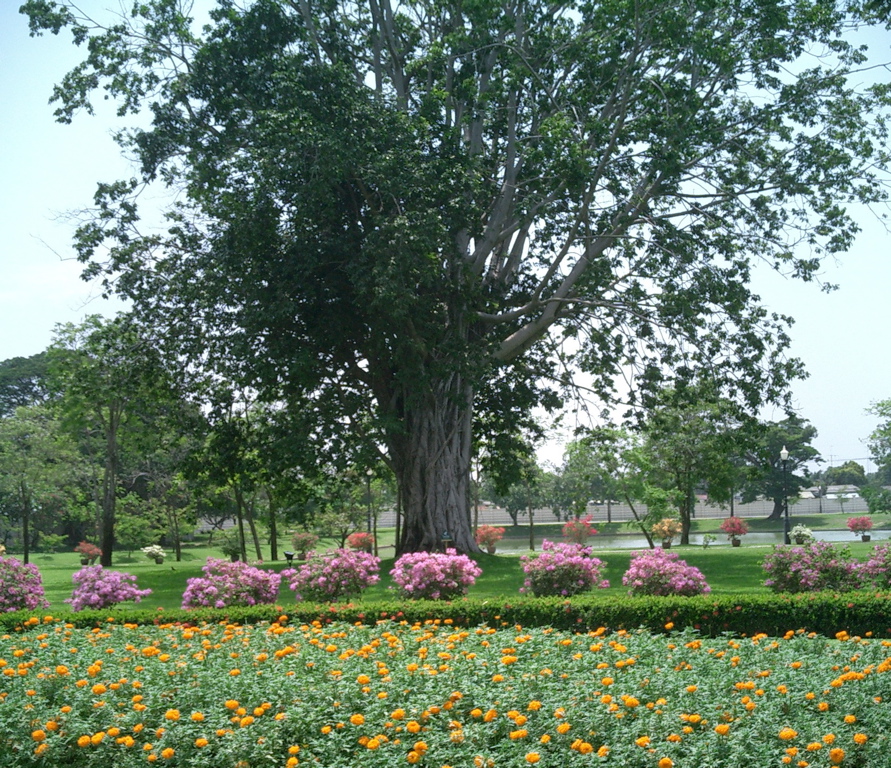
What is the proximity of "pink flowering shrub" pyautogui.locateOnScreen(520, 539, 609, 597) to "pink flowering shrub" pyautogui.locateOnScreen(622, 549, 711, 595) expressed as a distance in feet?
2.32

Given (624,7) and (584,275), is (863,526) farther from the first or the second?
(624,7)

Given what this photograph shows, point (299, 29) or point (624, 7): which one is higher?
point (299, 29)

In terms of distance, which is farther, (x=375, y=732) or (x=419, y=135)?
(x=419, y=135)

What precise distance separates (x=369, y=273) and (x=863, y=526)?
77.0ft

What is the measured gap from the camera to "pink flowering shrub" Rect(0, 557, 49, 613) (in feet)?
40.0

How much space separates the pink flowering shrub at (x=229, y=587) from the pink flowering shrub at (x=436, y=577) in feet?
5.67

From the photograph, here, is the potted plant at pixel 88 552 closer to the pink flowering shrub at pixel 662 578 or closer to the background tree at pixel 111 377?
the background tree at pixel 111 377

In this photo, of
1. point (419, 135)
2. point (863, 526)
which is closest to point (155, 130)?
point (419, 135)

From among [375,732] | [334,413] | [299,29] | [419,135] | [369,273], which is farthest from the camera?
[334,413]

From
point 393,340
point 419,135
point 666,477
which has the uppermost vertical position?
point 419,135

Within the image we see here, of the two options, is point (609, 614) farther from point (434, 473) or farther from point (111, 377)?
point (111, 377)

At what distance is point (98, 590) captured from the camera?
11922mm

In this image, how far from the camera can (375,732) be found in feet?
16.3

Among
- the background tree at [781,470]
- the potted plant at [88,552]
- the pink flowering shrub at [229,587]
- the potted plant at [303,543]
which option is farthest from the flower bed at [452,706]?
the background tree at [781,470]
